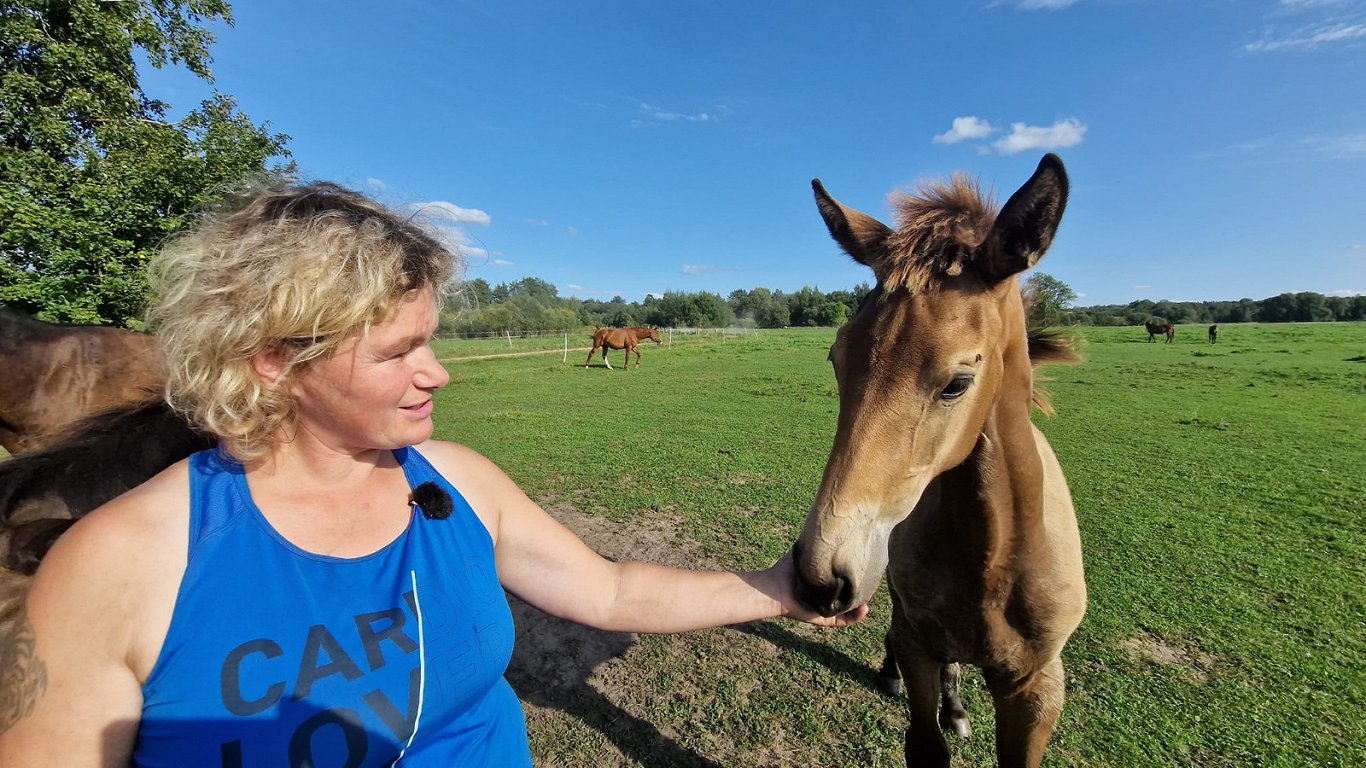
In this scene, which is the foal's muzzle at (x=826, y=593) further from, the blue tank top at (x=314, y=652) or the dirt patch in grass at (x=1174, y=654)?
the dirt patch in grass at (x=1174, y=654)

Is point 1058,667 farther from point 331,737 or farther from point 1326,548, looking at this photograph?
point 1326,548

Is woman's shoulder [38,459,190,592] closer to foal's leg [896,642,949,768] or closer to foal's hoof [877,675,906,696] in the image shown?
foal's leg [896,642,949,768]

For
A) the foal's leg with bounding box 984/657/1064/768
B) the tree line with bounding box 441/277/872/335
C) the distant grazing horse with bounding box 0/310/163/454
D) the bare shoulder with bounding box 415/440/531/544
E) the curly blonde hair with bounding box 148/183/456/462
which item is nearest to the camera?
the curly blonde hair with bounding box 148/183/456/462

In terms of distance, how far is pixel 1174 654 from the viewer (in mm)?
3631

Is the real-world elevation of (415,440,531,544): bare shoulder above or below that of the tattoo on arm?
above

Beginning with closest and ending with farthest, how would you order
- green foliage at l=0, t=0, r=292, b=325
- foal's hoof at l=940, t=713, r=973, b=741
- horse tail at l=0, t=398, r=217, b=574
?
horse tail at l=0, t=398, r=217, b=574 < foal's hoof at l=940, t=713, r=973, b=741 < green foliage at l=0, t=0, r=292, b=325

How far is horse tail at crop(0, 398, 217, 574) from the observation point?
1.28 metres

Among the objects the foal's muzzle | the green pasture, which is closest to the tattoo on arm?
the foal's muzzle

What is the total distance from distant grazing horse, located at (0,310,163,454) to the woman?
5.22 meters

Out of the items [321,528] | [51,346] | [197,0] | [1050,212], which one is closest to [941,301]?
[1050,212]

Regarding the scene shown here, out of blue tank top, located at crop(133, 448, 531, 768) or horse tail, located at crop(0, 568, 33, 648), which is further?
horse tail, located at crop(0, 568, 33, 648)

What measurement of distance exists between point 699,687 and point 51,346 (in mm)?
6169

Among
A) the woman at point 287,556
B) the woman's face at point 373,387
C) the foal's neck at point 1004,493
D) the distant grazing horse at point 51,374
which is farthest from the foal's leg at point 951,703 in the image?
the distant grazing horse at point 51,374

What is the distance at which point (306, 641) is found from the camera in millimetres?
1011
